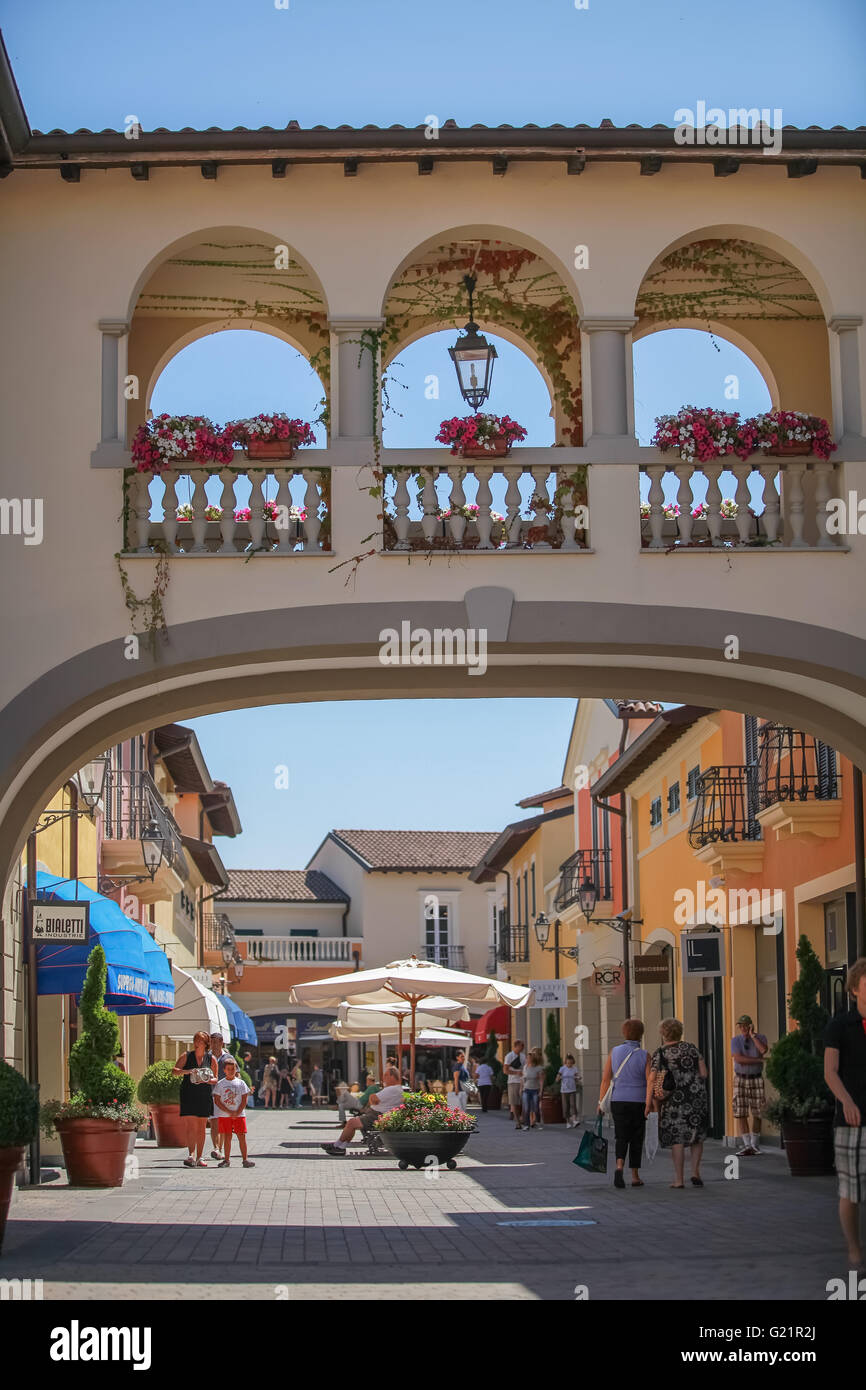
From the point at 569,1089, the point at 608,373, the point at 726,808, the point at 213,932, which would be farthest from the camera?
the point at 213,932

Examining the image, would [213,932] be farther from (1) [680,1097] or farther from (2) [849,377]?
(2) [849,377]

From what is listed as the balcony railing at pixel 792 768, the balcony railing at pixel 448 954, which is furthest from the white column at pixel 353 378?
the balcony railing at pixel 448 954

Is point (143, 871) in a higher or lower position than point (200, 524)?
lower

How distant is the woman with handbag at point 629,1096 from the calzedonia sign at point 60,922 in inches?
207

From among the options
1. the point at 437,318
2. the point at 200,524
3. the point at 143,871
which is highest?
the point at 437,318

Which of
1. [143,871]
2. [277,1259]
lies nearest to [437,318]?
[277,1259]

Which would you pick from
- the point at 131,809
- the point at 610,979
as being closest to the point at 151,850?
A: the point at 131,809

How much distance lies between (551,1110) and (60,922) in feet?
62.8

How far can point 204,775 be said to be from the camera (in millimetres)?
42562

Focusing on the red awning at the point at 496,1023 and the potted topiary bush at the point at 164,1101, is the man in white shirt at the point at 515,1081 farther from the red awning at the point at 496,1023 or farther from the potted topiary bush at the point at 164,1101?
the red awning at the point at 496,1023

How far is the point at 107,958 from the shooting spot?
1884cm
